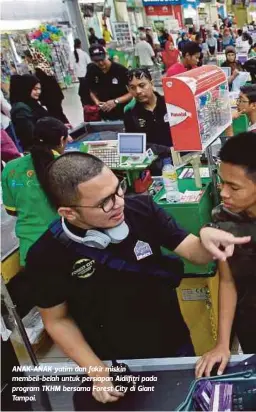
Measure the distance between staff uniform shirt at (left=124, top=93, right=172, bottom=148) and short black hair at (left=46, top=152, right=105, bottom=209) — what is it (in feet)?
6.76

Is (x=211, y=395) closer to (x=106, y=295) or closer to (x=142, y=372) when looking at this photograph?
(x=142, y=372)

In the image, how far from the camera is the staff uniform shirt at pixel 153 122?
3.31m

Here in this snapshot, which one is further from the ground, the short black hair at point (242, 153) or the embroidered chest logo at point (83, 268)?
the short black hair at point (242, 153)

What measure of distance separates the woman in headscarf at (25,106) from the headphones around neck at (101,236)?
108 inches

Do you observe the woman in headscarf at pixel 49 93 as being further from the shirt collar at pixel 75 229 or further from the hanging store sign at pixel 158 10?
the hanging store sign at pixel 158 10

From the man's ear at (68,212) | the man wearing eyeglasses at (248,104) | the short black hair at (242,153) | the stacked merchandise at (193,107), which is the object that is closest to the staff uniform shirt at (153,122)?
the man wearing eyeglasses at (248,104)

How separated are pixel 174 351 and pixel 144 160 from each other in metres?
1.84

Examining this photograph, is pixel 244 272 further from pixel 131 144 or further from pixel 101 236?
pixel 131 144

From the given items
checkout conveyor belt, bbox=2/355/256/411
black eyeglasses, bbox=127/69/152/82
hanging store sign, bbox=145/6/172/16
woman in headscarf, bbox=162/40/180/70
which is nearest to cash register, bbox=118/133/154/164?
black eyeglasses, bbox=127/69/152/82

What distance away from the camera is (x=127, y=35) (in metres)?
14.1

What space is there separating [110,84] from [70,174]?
3706 millimetres

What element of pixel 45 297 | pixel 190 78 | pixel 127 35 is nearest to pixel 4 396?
pixel 45 297

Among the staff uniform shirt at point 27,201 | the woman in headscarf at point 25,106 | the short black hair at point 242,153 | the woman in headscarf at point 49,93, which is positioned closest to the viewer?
the short black hair at point 242,153

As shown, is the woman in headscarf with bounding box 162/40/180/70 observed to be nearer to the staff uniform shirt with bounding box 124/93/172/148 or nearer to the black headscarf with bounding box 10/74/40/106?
the black headscarf with bounding box 10/74/40/106
